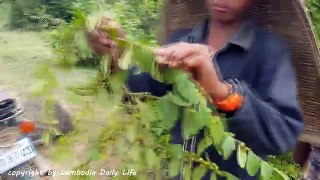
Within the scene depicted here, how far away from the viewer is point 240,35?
1243mm

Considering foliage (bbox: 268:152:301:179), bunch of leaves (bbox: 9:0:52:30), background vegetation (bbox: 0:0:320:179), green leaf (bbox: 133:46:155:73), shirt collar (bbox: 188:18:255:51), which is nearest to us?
green leaf (bbox: 133:46:155:73)

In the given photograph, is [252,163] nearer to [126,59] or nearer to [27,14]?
[126,59]

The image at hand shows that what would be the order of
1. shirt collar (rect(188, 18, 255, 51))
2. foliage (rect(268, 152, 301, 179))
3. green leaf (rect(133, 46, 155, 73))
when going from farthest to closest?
foliage (rect(268, 152, 301, 179)) → shirt collar (rect(188, 18, 255, 51)) → green leaf (rect(133, 46, 155, 73))

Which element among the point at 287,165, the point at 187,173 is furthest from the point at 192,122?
the point at 287,165

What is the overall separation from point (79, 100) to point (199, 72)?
22 centimetres

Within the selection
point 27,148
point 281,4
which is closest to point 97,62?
point 281,4

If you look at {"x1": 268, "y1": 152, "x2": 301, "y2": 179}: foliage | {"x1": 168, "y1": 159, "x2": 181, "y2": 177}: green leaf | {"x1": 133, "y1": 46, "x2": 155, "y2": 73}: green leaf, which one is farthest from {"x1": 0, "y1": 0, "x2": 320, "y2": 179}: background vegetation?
{"x1": 168, "y1": 159, "x2": 181, "y2": 177}: green leaf

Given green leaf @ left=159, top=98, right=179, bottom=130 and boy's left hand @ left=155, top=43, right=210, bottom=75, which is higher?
boy's left hand @ left=155, top=43, right=210, bottom=75

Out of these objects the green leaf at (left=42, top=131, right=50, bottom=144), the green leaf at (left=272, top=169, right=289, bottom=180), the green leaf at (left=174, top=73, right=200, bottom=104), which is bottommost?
the green leaf at (left=272, top=169, right=289, bottom=180)

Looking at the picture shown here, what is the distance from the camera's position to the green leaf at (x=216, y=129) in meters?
1.00

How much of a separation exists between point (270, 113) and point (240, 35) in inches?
7.6

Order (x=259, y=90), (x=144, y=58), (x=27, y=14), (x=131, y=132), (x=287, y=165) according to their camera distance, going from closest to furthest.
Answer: (x=144, y=58) < (x=131, y=132) < (x=259, y=90) < (x=287, y=165) < (x=27, y=14)

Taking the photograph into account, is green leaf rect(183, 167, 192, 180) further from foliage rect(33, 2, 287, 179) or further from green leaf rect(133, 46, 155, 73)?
green leaf rect(133, 46, 155, 73)

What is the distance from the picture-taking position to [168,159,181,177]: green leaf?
1.07 m
